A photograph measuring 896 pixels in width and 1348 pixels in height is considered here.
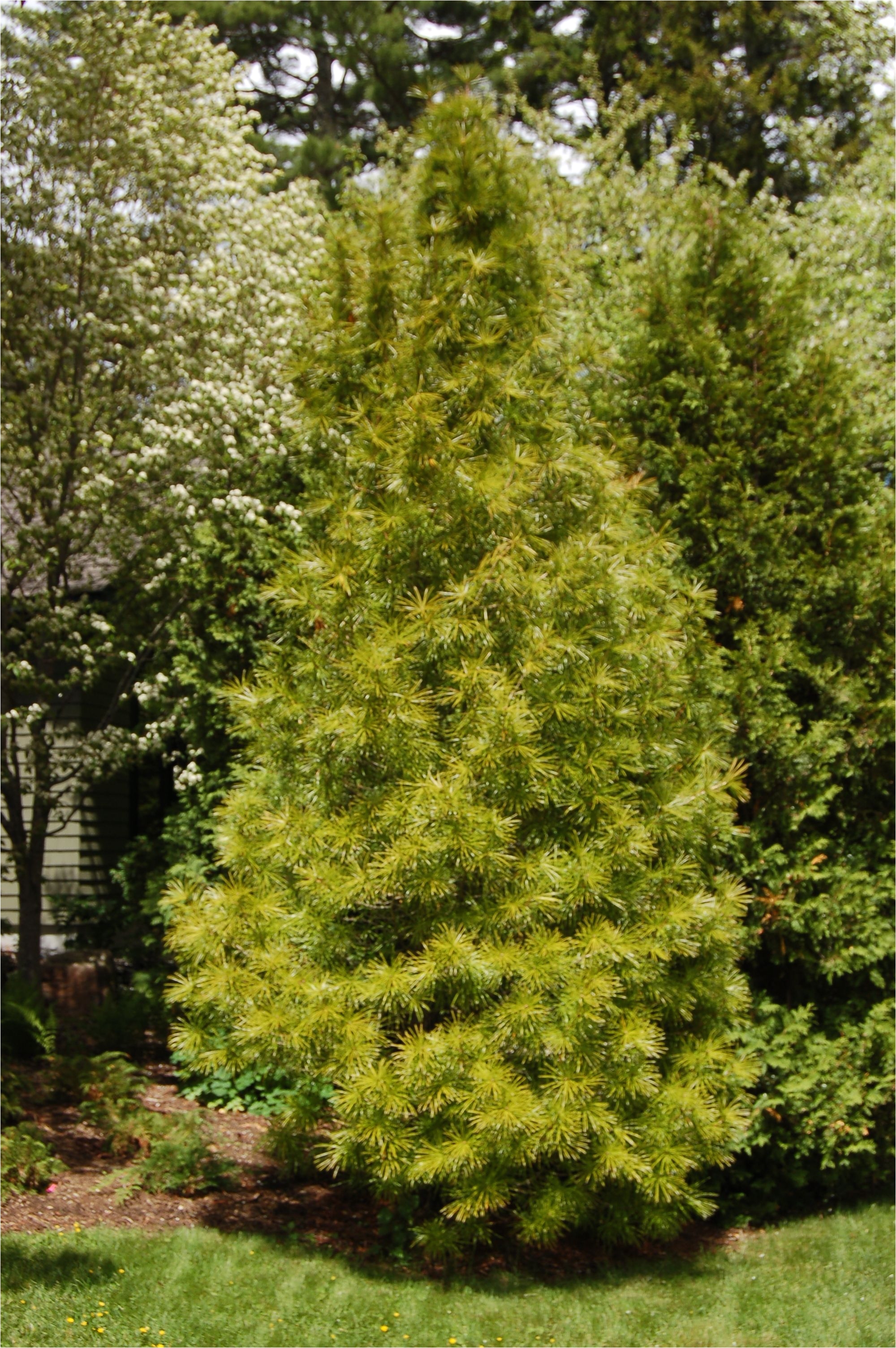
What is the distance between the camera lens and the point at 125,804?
11148 millimetres

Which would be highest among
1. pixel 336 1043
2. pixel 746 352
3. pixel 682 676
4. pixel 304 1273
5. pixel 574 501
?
pixel 746 352

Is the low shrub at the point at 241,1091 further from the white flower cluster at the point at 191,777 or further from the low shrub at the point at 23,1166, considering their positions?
the white flower cluster at the point at 191,777

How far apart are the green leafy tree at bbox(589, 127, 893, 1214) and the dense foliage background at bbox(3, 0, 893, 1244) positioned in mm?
24

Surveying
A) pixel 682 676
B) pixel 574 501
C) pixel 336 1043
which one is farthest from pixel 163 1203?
pixel 574 501

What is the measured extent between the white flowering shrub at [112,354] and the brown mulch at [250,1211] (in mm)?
2710

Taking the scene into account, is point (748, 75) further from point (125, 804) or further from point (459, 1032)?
point (459, 1032)

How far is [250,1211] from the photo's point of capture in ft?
17.6

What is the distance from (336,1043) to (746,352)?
156 inches

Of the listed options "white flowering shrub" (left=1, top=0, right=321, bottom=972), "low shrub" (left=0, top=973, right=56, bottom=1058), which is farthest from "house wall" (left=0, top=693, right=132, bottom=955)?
"low shrub" (left=0, top=973, right=56, bottom=1058)

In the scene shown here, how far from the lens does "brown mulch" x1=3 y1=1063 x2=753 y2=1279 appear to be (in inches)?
197

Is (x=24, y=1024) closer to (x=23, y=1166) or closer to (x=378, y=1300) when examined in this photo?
(x=23, y=1166)

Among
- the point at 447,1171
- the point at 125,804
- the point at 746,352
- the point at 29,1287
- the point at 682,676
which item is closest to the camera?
the point at 29,1287

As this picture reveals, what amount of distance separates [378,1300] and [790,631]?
349 centimetres

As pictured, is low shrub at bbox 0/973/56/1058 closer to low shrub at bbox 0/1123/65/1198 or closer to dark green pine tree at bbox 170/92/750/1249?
low shrub at bbox 0/1123/65/1198
